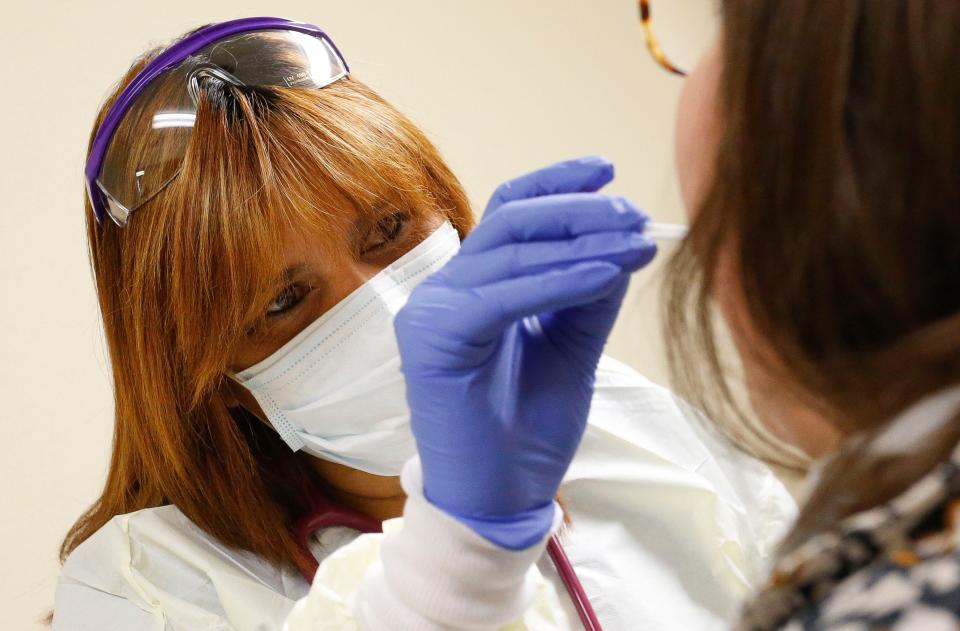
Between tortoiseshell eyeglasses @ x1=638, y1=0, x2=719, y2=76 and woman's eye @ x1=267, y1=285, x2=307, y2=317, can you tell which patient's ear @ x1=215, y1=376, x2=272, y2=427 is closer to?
woman's eye @ x1=267, y1=285, x2=307, y2=317

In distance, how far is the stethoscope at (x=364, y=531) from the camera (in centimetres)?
100

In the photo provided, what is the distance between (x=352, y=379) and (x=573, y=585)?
313 millimetres

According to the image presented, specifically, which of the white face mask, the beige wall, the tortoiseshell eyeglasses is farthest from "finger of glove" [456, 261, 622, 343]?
the beige wall

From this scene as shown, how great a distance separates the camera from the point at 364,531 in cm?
109

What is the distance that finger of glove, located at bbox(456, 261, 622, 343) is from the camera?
664 millimetres

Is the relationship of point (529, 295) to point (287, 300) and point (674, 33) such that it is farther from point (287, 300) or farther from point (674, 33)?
point (287, 300)

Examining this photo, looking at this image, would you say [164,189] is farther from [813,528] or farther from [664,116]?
[664,116]

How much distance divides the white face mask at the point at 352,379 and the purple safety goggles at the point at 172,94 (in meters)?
0.21

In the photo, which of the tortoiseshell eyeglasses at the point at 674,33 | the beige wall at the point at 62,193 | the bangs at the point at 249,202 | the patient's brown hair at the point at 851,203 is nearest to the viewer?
the patient's brown hair at the point at 851,203

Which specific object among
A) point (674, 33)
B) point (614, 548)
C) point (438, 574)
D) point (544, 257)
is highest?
point (674, 33)

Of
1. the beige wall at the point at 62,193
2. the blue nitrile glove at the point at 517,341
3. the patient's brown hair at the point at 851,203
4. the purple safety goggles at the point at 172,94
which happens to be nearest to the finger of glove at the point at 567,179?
the blue nitrile glove at the point at 517,341

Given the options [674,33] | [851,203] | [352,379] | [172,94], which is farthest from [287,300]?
[851,203]

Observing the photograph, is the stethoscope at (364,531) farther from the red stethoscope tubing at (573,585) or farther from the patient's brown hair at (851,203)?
the patient's brown hair at (851,203)

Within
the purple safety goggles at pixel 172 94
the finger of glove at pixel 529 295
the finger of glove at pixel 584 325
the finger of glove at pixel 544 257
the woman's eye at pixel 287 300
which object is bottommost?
the woman's eye at pixel 287 300
